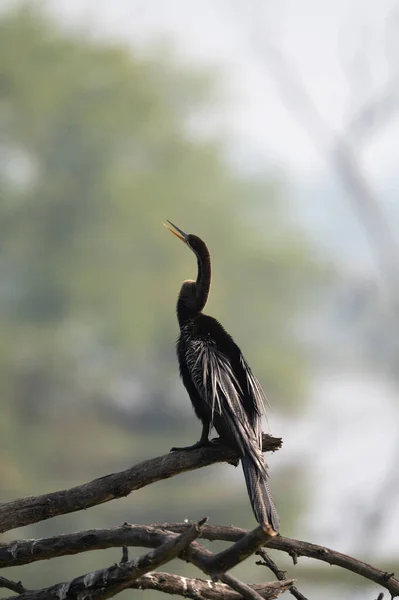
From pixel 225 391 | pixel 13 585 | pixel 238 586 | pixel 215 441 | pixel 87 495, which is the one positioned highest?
pixel 225 391

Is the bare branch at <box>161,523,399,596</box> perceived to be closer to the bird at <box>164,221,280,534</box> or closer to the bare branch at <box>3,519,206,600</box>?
the bird at <box>164,221,280,534</box>

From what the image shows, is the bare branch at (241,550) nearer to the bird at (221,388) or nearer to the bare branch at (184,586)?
the bare branch at (184,586)

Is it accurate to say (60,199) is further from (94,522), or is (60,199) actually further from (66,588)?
(66,588)

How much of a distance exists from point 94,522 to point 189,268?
131 inches

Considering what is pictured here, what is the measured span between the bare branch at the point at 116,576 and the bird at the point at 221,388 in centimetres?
54

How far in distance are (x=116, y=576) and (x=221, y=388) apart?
987 mm

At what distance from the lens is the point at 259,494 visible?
266cm

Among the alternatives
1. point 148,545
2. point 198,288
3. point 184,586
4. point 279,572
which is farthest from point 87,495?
point 198,288

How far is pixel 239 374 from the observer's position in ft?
10.5

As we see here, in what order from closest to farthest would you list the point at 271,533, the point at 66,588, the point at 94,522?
the point at 271,533 → the point at 66,588 → the point at 94,522

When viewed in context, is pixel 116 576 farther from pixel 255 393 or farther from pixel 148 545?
pixel 255 393

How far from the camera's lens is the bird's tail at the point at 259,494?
2580 millimetres

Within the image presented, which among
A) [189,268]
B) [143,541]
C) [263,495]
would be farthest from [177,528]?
[189,268]

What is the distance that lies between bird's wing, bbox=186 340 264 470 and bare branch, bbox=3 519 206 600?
72 cm
